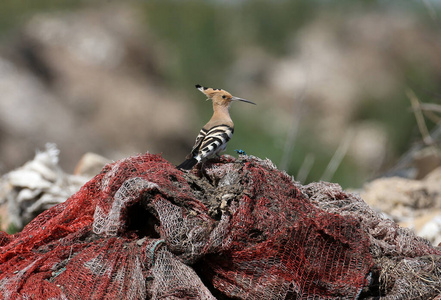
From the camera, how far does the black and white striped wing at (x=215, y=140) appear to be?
11.7 feet

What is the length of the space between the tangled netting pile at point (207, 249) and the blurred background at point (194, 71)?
8.25 meters

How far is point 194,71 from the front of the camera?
14.5 meters

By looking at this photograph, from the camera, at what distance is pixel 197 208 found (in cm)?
304

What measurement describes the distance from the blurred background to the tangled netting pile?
8247 millimetres

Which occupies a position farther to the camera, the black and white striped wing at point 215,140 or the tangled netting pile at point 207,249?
the black and white striped wing at point 215,140

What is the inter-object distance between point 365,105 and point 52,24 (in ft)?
26.8

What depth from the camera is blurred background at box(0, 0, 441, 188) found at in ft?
41.8

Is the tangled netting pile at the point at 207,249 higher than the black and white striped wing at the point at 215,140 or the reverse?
the reverse

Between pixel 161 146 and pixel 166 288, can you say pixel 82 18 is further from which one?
pixel 166 288

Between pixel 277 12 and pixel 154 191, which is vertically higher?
pixel 277 12

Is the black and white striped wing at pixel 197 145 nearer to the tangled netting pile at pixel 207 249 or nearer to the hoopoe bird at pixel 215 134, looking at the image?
the hoopoe bird at pixel 215 134

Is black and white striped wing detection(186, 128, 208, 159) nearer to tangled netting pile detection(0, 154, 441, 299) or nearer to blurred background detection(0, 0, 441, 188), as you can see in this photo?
tangled netting pile detection(0, 154, 441, 299)

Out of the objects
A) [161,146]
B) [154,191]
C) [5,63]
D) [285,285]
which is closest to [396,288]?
[285,285]

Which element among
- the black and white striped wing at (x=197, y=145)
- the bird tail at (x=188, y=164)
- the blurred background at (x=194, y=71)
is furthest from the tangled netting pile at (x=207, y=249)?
the blurred background at (x=194, y=71)
